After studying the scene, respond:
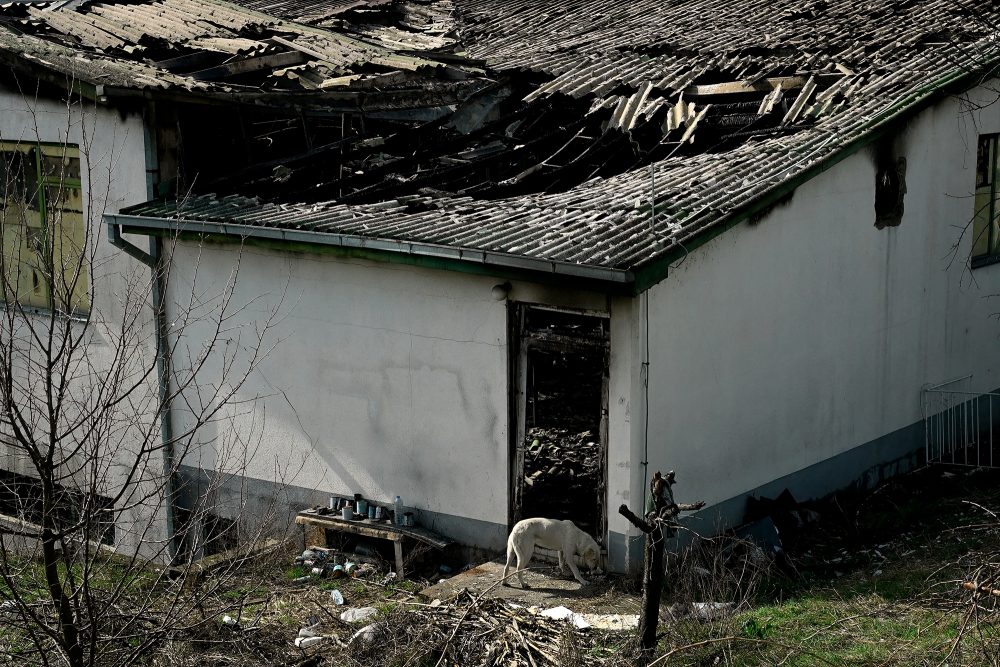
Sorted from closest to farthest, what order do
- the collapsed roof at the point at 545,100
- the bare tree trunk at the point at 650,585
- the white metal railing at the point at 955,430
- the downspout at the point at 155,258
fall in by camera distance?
1. the bare tree trunk at the point at 650,585
2. the collapsed roof at the point at 545,100
3. the downspout at the point at 155,258
4. the white metal railing at the point at 955,430

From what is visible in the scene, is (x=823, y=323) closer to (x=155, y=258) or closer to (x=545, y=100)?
(x=545, y=100)

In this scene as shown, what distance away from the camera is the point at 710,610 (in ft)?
29.1

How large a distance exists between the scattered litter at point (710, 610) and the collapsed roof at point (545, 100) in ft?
7.99

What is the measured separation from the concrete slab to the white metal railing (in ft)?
16.9

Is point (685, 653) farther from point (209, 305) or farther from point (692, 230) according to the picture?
point (209, 305)

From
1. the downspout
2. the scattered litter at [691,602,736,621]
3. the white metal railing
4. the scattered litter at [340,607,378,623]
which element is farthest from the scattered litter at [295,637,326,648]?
the white metal railing

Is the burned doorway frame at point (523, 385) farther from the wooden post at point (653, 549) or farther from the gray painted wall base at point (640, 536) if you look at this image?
the wooden post at point (653, 549)

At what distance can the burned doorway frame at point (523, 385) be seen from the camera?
1006cm

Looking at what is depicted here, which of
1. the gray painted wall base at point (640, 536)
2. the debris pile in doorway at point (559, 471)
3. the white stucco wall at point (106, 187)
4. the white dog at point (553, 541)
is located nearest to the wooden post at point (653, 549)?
the white dog at point (553, 541)

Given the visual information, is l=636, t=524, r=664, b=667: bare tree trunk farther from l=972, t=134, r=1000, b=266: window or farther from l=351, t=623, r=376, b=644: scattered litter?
l=972, t=134, r=1000, b=266: window

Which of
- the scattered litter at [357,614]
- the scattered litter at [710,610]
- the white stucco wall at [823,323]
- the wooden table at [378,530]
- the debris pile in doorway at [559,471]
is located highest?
the white stucco wall at [823,323]

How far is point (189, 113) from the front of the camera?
13.1m

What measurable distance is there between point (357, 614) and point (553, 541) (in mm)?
1589

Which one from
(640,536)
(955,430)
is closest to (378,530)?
(640,536)
